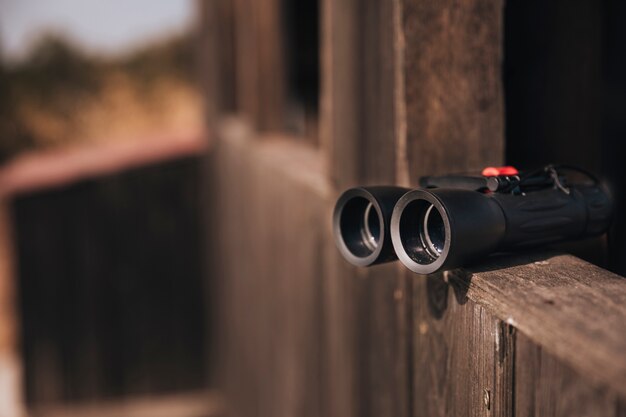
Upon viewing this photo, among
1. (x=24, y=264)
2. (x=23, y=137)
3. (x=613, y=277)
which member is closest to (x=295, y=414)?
(x=613, y=277)

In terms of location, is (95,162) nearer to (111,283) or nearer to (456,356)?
(111,283)

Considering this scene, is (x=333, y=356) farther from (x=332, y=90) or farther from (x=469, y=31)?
(x=469, y=31)

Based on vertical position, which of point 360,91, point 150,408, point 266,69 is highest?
point 266,69

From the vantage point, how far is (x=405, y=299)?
4.56 ft

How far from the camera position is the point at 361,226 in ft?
4.19

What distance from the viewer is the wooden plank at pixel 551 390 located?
2.53 ft

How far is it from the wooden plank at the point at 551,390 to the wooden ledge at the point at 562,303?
0.05 feet

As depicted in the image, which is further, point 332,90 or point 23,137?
point 23,137

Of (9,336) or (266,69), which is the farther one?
(9,336)

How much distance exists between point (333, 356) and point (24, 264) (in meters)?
3.90

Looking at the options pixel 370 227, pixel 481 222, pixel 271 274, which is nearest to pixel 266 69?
→ pixel 271 274

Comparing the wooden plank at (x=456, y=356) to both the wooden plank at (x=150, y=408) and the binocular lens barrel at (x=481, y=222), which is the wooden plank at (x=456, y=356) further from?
the wooden plank at (x=150, y=408)

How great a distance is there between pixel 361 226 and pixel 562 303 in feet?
1.35

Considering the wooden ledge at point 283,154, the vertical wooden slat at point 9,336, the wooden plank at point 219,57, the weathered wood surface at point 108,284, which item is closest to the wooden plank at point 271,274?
the wooden ledge at point 283,154
